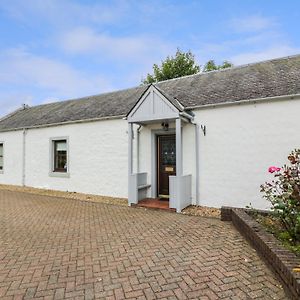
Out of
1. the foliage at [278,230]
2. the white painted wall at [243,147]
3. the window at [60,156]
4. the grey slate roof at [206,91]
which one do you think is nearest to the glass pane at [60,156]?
the window at [60,156]

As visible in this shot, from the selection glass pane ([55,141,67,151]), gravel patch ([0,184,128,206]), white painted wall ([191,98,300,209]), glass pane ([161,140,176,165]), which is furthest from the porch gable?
glass pane ([55,141,67,151])

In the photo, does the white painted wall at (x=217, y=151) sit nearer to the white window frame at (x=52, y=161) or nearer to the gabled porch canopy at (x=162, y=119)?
the white window frame at (x=52, y=161)

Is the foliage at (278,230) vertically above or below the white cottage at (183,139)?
below

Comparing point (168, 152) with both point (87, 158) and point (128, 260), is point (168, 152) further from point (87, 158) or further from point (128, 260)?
point (128, 260)

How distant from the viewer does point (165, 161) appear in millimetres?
9703

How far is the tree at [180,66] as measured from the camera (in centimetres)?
2847

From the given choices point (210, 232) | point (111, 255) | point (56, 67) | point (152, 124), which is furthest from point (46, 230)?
point (56, 67)

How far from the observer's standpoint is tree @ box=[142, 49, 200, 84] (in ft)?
93.4

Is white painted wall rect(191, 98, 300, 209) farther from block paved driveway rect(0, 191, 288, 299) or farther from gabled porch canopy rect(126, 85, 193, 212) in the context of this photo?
block paved driveway rect(0, 191, 288, 299)

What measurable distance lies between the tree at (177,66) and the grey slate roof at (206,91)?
15722 mm

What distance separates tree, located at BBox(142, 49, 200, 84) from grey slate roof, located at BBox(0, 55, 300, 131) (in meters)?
15.7

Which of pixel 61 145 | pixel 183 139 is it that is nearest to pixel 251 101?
pixel 183 139

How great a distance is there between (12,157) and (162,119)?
37.0ft

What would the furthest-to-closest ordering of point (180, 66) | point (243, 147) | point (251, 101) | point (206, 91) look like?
point (180, 66) → point (206, 91) → point (243, 147) → point (251, 101)
